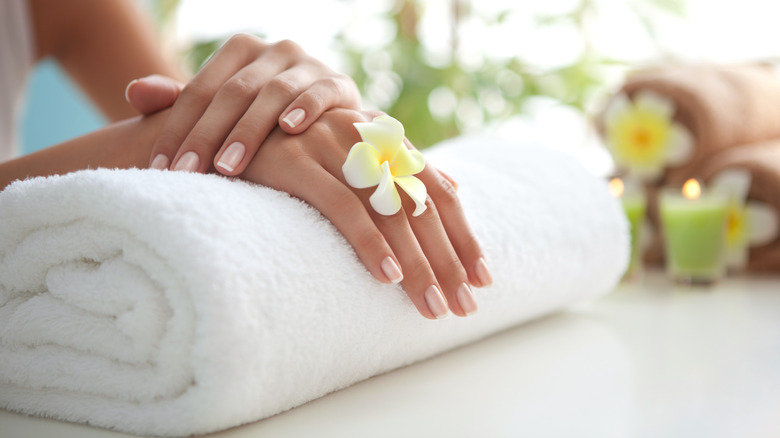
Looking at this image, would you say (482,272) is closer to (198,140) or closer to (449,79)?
(198,140)

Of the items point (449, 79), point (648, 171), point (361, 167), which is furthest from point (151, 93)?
point (449, 79)

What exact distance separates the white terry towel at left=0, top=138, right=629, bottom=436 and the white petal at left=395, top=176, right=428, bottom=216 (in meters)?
0.06

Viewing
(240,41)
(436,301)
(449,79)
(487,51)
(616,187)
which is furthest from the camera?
(487,51)

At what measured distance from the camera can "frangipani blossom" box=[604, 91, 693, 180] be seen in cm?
101

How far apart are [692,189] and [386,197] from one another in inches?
23.4

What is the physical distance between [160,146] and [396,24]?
170 centimetres

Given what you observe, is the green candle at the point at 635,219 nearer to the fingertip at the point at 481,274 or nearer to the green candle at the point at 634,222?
the green candle at the point at 634,222

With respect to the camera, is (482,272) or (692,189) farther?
(692,189)

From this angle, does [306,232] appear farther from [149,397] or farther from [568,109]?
[568,109]

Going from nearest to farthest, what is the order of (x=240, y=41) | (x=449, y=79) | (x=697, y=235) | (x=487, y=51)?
(x=240, y=41), (x=697, y=235), (x=449, y=79), (x=487, y=51)

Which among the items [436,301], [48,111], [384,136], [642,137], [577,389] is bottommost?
[48,111]

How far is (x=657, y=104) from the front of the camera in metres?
1.01

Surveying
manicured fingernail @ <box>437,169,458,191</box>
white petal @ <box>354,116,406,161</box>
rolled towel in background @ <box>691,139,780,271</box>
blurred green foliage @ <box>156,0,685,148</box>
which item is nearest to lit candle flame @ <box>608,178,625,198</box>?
rolled towel in background @ <box>691,139,780,271</box>

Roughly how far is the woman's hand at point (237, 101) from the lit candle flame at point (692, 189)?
0.52 metres
